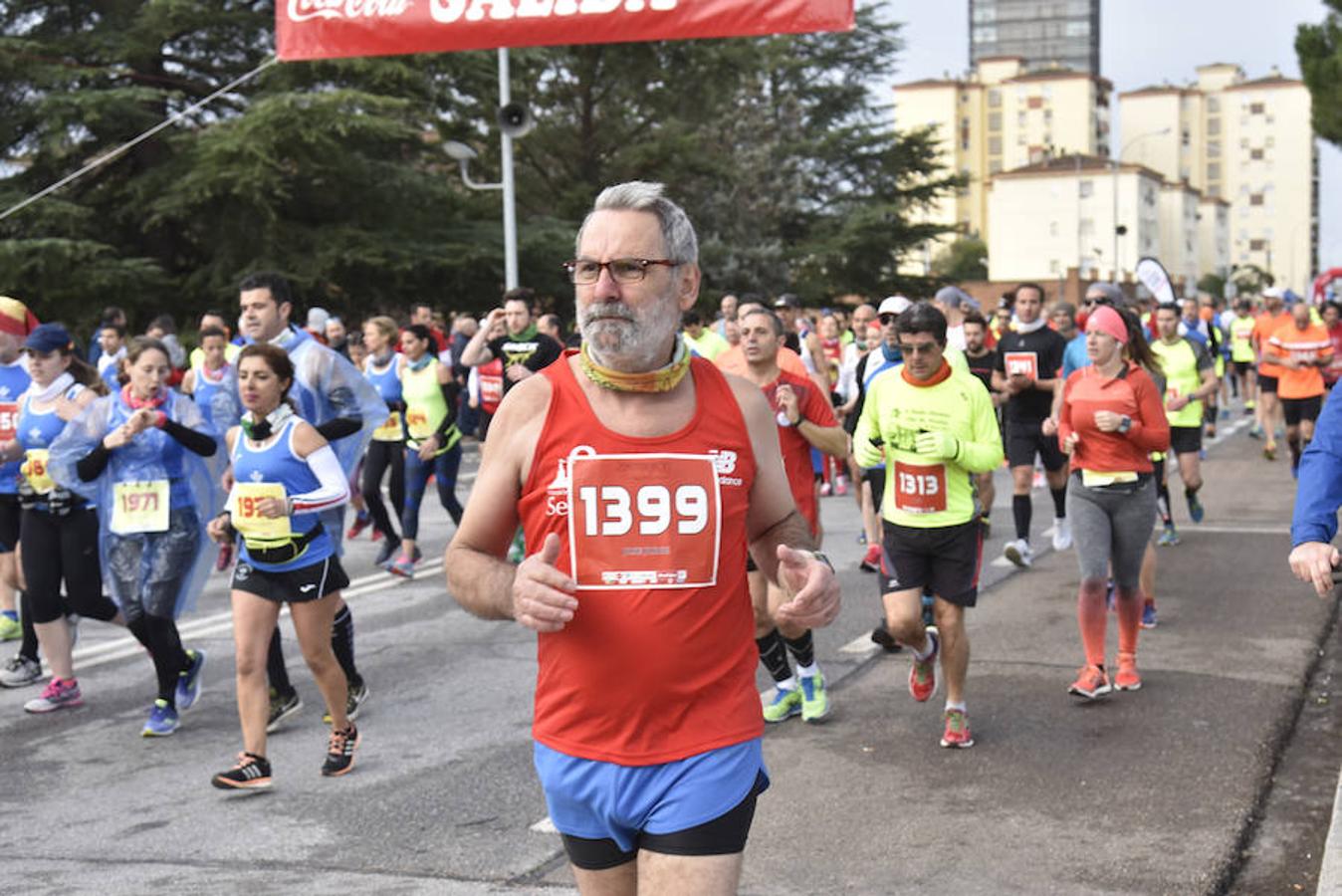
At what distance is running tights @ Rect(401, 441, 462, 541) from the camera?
1202cm

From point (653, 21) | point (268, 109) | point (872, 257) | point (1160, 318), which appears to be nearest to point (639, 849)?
point (653, 21)

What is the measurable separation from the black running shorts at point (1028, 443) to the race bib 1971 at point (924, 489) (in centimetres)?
551

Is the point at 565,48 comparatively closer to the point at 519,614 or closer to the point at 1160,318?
the point at 1160,318

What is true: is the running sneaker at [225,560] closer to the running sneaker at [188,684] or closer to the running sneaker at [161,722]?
the running sneaker at [188,684]

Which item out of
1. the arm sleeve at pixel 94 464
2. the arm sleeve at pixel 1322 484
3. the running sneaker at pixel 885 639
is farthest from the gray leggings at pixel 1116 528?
the arm sleeve at pixel 94 464

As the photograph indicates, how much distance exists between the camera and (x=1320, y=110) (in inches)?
1432

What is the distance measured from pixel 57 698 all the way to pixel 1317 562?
20.0ft

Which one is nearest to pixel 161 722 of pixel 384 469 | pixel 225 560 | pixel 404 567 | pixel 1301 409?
pixel 404 567

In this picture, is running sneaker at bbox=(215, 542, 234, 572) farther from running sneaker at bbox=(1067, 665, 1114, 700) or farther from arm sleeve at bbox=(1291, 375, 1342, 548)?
arm sleeve at bbox=(1291, 375, 1342, 548)

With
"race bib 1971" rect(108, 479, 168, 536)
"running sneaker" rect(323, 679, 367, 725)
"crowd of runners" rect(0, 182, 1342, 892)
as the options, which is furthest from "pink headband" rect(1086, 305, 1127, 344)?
"race bib 1971" rect(108, 479, 168, 536)

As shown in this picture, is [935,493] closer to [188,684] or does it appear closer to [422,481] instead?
[188,684]

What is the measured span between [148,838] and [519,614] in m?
3.44

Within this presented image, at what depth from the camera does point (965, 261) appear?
111 meters

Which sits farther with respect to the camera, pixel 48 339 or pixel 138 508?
pixel 48 339
